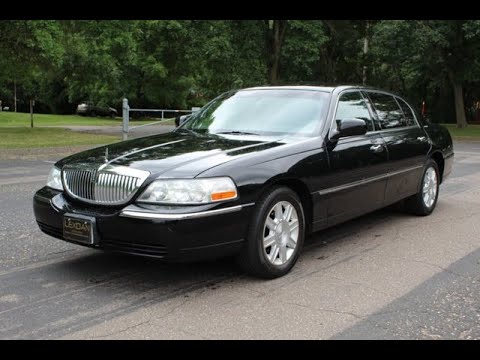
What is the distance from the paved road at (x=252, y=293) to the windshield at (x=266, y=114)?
1231mm

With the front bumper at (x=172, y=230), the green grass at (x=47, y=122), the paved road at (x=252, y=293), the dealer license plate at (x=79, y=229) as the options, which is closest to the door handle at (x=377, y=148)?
the paved road at (x=252, y=293)

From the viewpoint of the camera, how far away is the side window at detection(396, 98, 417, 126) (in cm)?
703

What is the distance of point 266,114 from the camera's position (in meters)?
→ 5.64

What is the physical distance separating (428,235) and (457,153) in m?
12.1

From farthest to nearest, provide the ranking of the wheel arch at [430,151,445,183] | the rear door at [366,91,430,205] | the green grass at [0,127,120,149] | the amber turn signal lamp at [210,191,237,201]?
the green grass at [0,127,120,149]
the wheel arch at [430,151,445,183]
the rear door at [366,91,430,205]
the amber turn signal lamp at [210,191,237,201]

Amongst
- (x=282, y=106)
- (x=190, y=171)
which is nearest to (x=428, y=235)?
(x=282, y=106)

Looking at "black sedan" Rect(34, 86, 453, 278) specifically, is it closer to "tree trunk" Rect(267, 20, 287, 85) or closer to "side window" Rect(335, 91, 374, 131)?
"side window" Rect(335, 91, 374, 131)

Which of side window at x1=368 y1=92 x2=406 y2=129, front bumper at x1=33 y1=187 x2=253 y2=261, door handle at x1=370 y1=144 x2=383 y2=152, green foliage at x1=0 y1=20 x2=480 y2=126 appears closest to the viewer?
front bumper at x1=33 y1=187 x2=253 y2=261

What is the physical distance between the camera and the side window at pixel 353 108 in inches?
225

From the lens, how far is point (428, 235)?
6340 mm

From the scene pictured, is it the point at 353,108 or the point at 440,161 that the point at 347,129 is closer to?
the point at 353,108

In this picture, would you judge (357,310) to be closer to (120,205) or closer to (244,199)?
(244,199)

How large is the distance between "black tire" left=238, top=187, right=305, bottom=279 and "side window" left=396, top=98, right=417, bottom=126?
9.44 ft

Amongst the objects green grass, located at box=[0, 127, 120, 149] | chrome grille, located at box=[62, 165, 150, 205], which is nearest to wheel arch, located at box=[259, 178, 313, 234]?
chrome grille, located at box=[62, 165, 150, 205]
